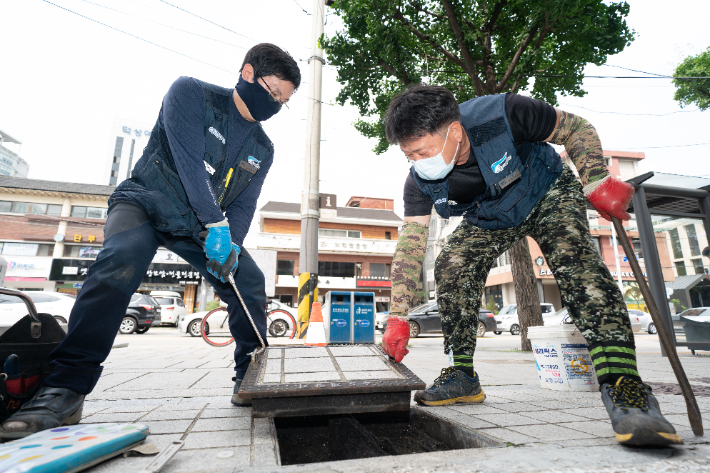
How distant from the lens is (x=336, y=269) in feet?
102

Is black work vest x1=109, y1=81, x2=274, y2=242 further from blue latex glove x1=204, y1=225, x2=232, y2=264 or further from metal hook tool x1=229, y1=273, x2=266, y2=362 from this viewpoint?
metal hook tool x1=229, y1=273, x2=266, y2=362

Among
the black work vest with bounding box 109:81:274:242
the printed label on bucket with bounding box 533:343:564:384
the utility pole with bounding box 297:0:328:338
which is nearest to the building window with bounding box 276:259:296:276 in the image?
the utility pole with bounding box 297:0:328:338

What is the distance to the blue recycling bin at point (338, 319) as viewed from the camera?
8453 mm

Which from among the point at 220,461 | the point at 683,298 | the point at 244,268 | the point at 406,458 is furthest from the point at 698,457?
the point at 683,298

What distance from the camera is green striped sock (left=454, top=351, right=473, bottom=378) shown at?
2.26 m

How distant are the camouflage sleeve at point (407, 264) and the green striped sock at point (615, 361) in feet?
3.09

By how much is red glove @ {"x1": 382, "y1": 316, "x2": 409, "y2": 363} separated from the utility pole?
6.54 metres

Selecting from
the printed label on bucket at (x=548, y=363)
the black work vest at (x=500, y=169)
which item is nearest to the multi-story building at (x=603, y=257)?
the printed label on bucket at (x=548, y=363)

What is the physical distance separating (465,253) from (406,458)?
1344 mm

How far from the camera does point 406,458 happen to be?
118cm

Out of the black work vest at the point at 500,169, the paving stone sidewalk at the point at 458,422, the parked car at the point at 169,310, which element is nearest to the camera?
the paving stone sidewalk at the point at 458,422

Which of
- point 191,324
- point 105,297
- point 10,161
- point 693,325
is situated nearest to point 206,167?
point 105,297

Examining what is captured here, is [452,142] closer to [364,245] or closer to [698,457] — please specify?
[698,457]

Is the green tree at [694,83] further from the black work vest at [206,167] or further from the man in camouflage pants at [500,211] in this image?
the black work vest at [206,167]
